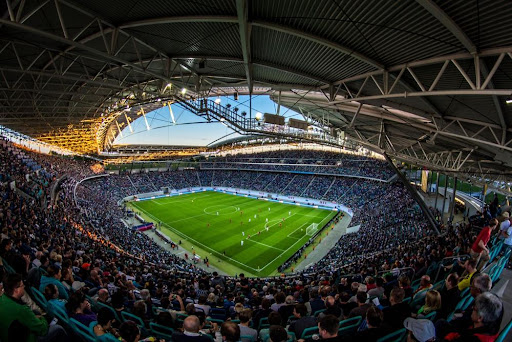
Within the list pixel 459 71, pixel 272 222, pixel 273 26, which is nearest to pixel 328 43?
pixel 273 26

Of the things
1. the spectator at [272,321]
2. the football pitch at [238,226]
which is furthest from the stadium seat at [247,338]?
the football pitch at [238,226]

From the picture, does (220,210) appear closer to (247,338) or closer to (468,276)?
(247,338)

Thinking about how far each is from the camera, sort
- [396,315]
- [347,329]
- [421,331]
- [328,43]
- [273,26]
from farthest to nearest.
Result: [328,43], [273,26], [347,329], [396,315], [421,331]

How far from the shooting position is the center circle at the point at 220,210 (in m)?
38.9

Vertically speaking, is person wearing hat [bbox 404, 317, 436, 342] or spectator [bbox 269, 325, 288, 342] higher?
person wearing hat [bbox 404, 317, 436, 342]

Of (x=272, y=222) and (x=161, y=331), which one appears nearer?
(x=161, y=331)

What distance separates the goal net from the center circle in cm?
1299

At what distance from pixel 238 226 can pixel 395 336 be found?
97.8 ft

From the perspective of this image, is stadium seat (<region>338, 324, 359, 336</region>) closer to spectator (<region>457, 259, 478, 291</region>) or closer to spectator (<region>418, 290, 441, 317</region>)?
spectator (<region>418, 290, 441, 317</region>)

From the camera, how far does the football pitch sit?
23.0 m

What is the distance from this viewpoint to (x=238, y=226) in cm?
3206

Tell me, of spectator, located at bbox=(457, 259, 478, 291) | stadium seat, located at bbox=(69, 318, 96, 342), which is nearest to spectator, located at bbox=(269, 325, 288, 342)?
stadium seat, located at bbox=(69, 318, 96, 342)

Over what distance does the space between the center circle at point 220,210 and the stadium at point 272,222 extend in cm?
592

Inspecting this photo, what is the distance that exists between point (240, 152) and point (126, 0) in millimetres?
63539
